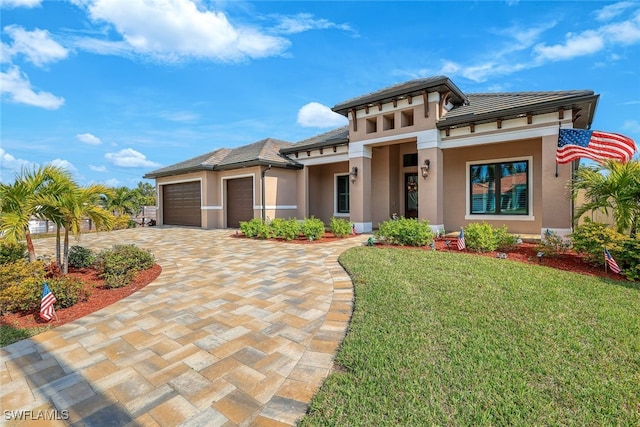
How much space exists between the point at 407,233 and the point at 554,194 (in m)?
4.47

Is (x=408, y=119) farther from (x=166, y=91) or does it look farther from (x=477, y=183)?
(x=166, y=91)

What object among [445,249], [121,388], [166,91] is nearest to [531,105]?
[445,249]

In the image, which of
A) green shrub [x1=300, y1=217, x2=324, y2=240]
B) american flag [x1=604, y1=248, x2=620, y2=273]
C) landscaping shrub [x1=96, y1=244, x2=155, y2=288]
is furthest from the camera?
green shrub [x1=300, y1=217, x2=324, y2=240]

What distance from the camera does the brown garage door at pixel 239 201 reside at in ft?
46.5

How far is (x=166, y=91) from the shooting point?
1440 cm

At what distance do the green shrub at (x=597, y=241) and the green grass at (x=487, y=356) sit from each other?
3.10ft

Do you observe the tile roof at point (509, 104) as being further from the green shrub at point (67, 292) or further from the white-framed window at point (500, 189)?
the green shrub at point (67, 292)

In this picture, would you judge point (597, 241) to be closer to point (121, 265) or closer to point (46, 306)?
point (46, 306)

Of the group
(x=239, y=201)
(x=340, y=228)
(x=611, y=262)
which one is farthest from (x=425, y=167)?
(x=239, y=201)

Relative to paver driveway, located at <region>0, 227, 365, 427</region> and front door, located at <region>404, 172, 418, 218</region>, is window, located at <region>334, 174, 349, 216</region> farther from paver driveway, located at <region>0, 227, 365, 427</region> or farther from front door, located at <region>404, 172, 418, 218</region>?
paver driveway, located at <region>0, 227, 365, 427</region>

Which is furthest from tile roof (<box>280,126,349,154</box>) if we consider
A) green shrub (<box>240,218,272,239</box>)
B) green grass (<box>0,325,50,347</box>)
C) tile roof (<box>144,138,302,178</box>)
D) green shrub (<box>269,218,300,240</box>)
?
green grass (<box>0,325,50,347</box>)

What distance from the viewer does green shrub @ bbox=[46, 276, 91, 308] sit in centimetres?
400

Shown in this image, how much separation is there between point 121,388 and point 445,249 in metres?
7.26

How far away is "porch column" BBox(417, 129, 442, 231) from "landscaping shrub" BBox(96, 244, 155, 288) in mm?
8642
